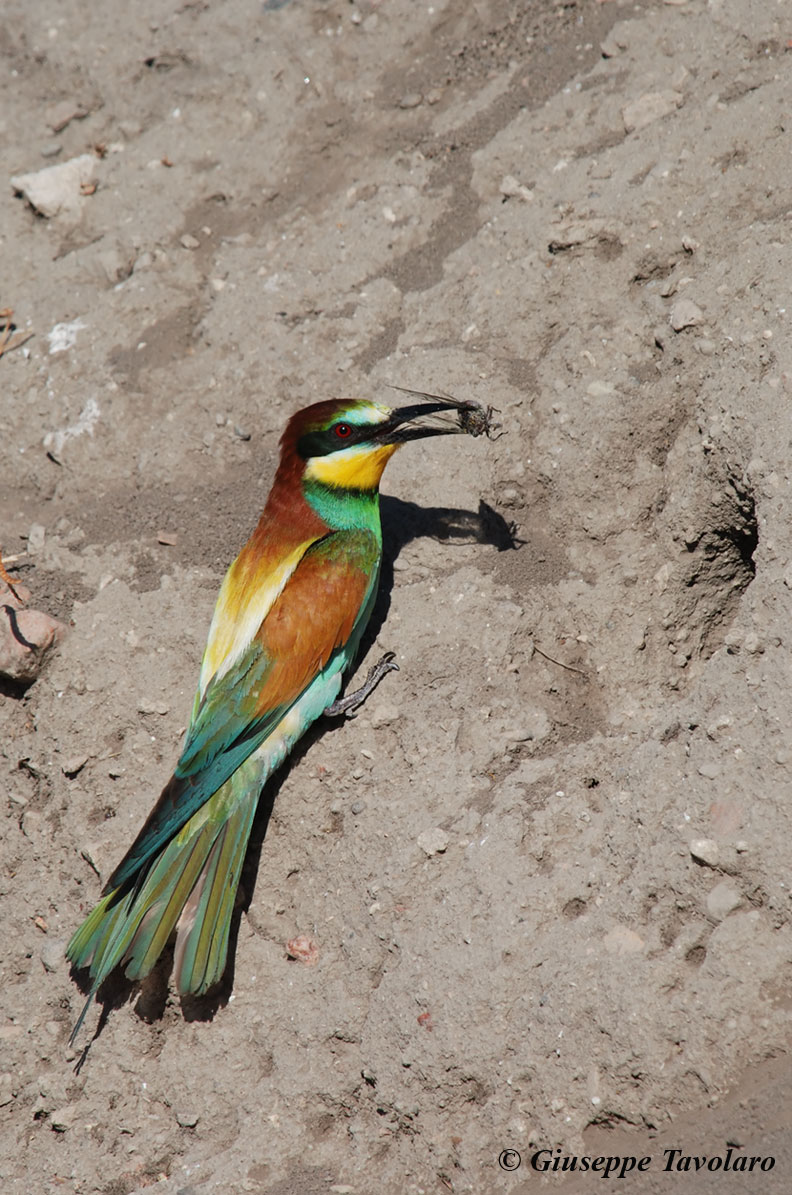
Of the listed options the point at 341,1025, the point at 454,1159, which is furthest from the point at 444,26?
the point at 454,1159

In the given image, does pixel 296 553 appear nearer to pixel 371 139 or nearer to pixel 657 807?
pixel 657 807

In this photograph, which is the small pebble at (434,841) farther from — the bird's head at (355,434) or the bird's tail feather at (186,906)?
the bird's head at (355,434)

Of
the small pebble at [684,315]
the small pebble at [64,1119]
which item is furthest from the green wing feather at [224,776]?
the small pebble at [684,315]

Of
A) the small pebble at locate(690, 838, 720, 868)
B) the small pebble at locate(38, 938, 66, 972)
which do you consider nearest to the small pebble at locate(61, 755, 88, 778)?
the small pebble at locate(38, 938, 66, 972)

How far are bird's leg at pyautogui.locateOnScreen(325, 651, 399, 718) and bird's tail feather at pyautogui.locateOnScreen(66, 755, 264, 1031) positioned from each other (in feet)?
0.89

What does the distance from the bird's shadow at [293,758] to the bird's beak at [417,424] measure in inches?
9.3

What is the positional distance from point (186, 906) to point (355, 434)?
1286 mm

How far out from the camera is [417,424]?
2701 mm

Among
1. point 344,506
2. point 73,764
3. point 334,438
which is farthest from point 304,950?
point 334,438

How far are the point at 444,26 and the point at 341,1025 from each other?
10.7ft

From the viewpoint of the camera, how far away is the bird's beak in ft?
8.83

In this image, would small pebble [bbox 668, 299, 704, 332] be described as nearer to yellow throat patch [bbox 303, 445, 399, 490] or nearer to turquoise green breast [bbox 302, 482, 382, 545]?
yellow throat patch [bbox 303, 445, 399, 490]

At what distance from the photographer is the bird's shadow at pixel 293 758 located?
2395 mm

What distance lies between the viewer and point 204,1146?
2.27 m
